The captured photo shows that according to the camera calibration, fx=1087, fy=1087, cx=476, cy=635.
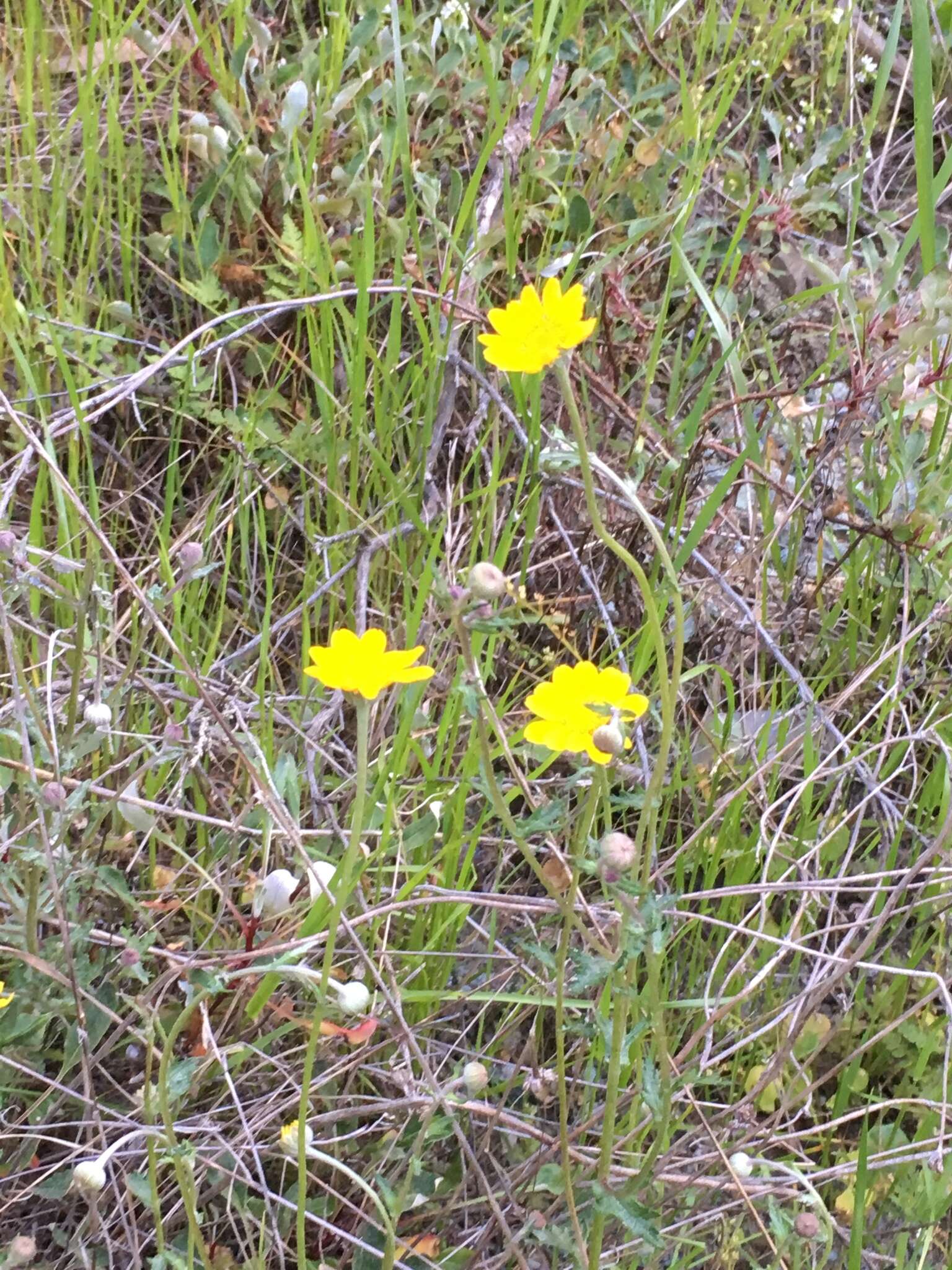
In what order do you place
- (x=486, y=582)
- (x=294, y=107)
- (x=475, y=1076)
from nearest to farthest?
(x=486, y=582), (x=475, y=1076), (x=294, y=107)

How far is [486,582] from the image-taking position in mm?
703

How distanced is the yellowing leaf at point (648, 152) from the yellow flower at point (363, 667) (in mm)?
1369

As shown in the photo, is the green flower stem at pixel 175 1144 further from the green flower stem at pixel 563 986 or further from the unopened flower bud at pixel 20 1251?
the green flower stem at pixel 563 986

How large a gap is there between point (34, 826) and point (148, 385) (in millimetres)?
855

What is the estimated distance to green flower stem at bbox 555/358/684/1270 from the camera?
2.43ft

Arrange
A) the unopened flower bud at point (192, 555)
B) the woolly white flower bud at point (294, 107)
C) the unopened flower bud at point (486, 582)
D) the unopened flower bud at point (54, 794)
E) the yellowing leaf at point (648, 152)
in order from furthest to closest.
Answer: the yellowing leaf at point (648, 152), the woolly white flower bud at point (294, 107), the unopened flower bud at point (192, 555), the unopened flower bud at point (54, 794), the unopened flower bud at point (486, 582)

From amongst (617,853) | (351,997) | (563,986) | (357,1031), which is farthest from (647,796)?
(357,1031)

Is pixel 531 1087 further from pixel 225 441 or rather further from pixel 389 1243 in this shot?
pixel 225 441

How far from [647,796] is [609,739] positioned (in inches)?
4.3

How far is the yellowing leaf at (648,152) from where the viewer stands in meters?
1.82

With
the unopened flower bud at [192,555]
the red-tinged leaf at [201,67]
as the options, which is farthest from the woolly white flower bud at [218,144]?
the unopened flower bud at [192,555]

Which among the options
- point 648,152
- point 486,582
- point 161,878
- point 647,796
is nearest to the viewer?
point 486,582

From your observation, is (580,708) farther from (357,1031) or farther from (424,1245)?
(424,1245)

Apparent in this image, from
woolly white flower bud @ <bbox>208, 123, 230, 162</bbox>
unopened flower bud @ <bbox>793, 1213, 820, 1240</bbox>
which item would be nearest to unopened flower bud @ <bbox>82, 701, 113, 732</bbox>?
unopened flower bud @ <bbox>793, 1213, 820, 1240</bbox>
